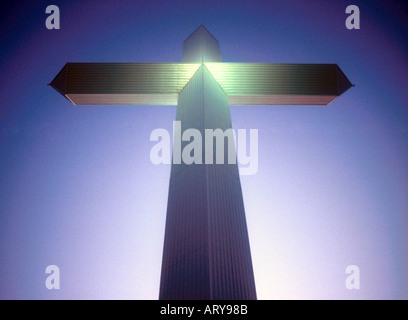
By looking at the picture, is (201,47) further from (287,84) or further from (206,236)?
(206,236)

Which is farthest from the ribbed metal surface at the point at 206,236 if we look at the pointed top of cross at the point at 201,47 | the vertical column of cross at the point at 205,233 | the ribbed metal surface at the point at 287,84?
the pointed top of cross at the point at 201,47

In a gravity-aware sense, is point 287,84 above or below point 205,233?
above

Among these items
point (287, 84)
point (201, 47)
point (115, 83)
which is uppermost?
point (201, 47)

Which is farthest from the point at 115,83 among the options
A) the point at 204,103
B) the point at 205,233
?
the point at 205,233

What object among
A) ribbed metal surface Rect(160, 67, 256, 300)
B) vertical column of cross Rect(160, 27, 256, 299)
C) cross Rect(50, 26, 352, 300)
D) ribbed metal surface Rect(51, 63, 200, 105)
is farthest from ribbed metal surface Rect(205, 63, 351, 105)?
ribbed metal surface Rect(160, 67, 256, 300)
